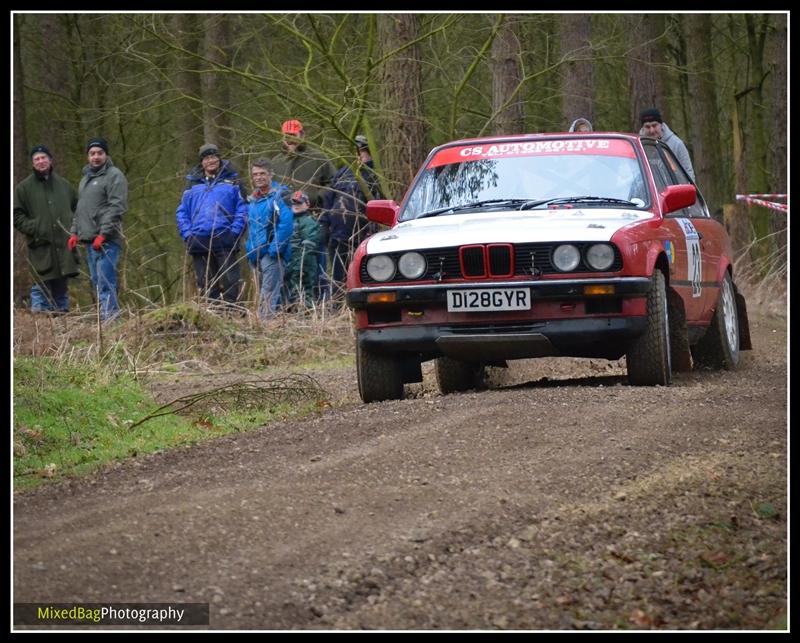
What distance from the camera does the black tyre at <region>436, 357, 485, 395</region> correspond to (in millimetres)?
10312

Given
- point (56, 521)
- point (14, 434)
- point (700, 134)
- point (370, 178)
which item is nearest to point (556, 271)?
point (14, 434)

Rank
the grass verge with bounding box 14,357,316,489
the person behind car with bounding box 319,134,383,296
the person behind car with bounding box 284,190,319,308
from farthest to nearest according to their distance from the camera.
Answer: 1. the person behind car with bounding box 284,190,319,308
2. the person behind car with bounding box 319,134,383,296
3. the grass verge with bounding box 14,357,316,489

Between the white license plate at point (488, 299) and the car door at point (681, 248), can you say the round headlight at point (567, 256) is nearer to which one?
the white license plate at point (488, 299)

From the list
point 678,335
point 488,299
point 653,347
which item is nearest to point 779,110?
point 678,335

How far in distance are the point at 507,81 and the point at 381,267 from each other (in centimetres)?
805

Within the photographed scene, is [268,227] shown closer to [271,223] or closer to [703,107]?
[271,223]

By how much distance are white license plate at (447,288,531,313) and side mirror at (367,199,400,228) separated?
1373 millimetres

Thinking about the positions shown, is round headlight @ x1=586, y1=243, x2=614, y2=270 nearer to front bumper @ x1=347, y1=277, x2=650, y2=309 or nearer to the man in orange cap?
front bumper @ x1=347, y1=277, x2=650, y2=309

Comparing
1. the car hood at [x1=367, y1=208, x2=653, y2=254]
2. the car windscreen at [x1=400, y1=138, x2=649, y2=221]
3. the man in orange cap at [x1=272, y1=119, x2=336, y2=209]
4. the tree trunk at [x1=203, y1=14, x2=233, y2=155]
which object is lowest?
the car hood at [x1=367, y1=208, x2=653, y2=254]

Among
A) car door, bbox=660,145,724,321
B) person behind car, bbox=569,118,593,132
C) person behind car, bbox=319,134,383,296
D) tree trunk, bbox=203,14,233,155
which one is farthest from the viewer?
tree trunk, bbox=203,14,233,155

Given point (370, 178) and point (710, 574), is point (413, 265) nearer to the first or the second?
point (710, 574)

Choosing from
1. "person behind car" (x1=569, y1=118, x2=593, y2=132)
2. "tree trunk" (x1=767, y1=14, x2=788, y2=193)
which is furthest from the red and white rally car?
"tree trunk" (x1=767, y1=14, x2=788, y2=193)

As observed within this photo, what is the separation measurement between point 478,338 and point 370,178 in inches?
268

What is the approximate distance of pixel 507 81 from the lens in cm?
1675
